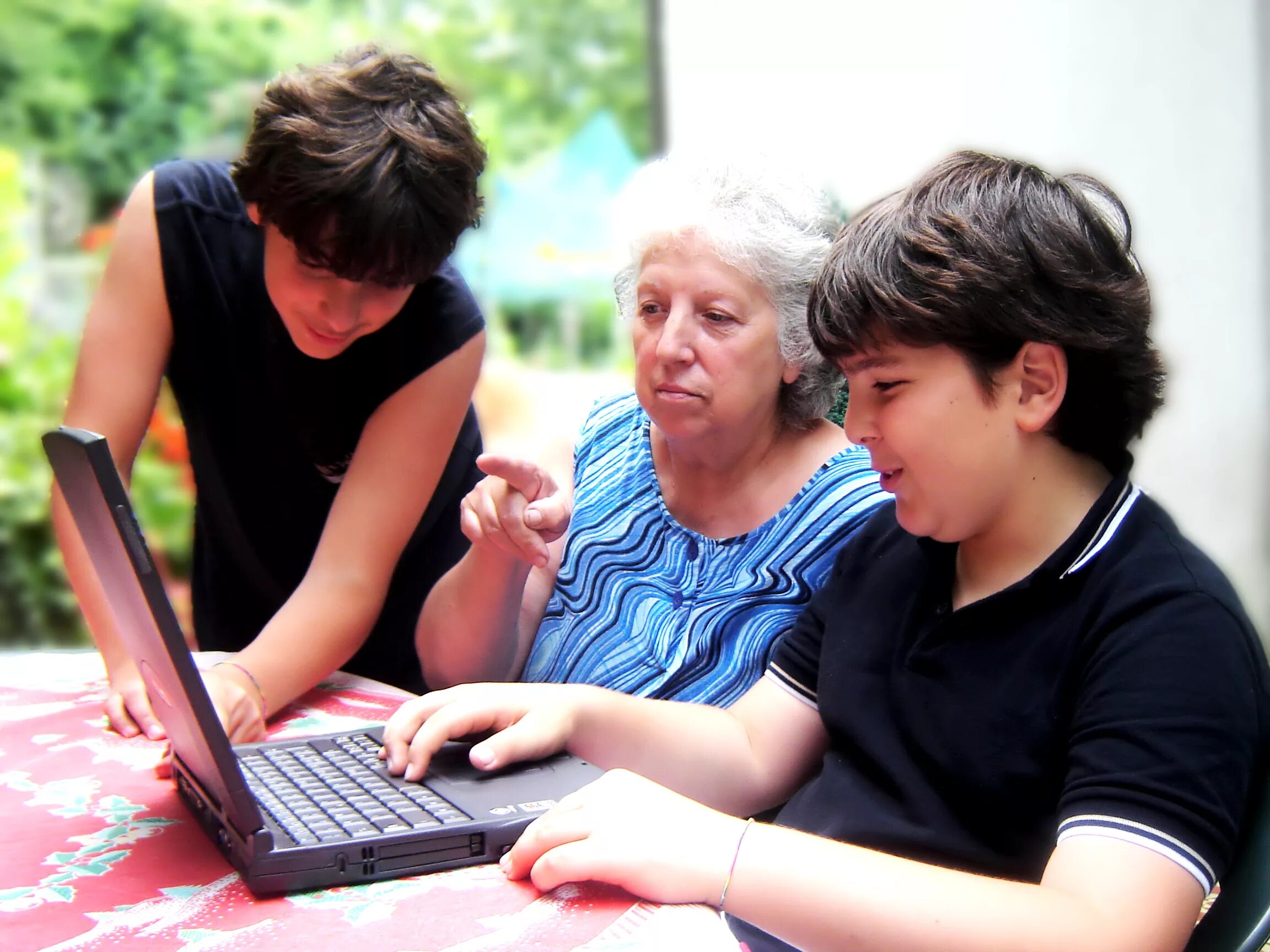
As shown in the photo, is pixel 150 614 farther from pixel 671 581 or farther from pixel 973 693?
pixel 671 581

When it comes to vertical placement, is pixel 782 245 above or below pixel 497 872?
above

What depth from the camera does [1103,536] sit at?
0.93 metres

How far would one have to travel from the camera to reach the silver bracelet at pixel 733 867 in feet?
2.59

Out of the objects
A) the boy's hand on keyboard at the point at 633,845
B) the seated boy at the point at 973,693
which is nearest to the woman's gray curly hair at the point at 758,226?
the seated boy at the point at 973,693

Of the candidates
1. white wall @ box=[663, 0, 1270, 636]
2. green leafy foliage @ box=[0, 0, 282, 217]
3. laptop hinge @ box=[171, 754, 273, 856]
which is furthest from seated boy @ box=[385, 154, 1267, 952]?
green leafy foliage @ box=[0, 0, 282, 217]

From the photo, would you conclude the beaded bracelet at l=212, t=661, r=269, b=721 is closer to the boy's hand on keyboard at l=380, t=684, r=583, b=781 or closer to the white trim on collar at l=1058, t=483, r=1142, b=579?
the boy's hand on keyboard at l=380, t=684, r=583, b=781

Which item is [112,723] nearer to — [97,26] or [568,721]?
[568,721]

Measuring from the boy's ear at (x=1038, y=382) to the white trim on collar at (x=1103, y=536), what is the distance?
9cm

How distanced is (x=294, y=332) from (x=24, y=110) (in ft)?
7.71

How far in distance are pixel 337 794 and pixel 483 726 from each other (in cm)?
13

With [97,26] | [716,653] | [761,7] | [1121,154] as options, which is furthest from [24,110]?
[1121,154]

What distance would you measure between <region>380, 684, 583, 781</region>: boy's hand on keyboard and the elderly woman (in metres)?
0.26

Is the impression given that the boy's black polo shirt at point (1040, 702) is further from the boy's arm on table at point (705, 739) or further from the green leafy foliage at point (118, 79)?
the green leafy foliage at point (118, 79)

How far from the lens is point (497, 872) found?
814mm
